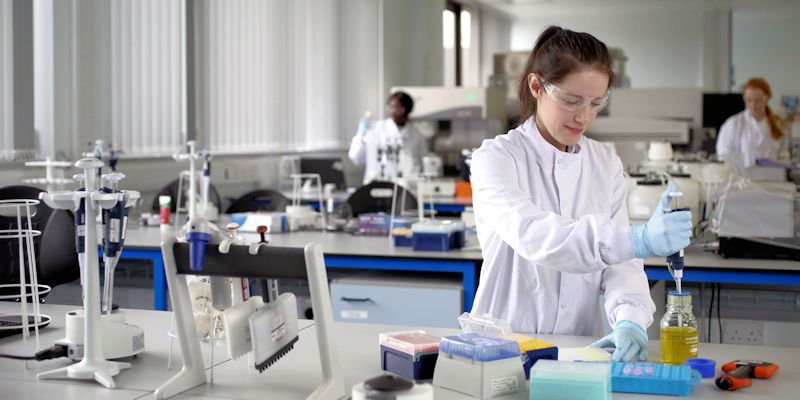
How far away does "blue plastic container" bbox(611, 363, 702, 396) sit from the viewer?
1.48 m

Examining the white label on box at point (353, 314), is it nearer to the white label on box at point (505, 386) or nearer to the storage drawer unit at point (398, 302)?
the storage drawer unit at point (398, 302)

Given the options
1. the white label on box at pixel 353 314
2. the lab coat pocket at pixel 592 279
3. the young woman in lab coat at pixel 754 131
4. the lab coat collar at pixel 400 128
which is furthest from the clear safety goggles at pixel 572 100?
the young woman in lab coat at pixel 754 131

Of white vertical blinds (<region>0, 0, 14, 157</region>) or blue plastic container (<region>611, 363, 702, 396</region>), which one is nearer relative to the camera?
blue plastic container (<region>611, 363, 702, 396</region>)

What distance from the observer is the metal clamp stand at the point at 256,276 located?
1423 millimetres

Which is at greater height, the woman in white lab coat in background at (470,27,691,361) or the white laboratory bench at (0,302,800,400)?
the woman in white lab coat in background at (470,27,691,361)

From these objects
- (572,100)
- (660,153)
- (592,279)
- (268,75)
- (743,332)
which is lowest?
(743,332)

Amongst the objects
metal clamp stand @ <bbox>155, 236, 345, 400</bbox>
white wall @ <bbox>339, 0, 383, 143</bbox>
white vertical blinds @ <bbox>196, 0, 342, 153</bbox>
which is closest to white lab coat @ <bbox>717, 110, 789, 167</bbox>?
white wall @ <bbox>339, 0, 383, 143</bbox>

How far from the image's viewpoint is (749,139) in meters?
7.45

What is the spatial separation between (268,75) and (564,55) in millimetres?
4473

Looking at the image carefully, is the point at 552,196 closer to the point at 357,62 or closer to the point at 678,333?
the point at 678,333

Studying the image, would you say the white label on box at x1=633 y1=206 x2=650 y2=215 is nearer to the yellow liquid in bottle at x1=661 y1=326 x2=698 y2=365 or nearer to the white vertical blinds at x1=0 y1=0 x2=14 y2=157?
the yellow liquid in bottle at x1=661 y1=326 x2=698 y2=365

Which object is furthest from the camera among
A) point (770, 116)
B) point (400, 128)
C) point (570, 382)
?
point (770, 116)

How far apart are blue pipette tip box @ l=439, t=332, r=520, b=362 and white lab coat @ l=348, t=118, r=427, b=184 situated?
439cm

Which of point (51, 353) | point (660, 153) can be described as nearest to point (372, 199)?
point (660, 153)
